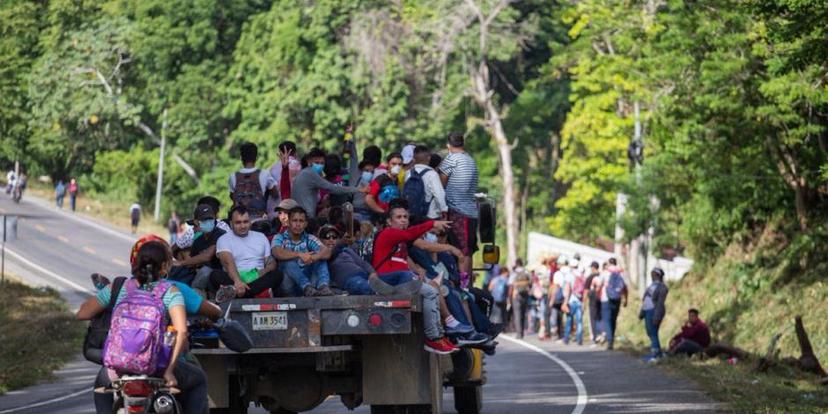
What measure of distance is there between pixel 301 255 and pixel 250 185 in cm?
304

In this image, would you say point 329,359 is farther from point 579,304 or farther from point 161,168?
point 161,168

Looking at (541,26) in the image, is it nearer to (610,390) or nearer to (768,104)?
(768,104)

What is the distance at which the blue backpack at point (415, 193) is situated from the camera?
59.2 feet

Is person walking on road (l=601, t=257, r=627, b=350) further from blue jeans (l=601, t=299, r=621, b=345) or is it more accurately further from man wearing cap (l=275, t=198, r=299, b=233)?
man wearing cap (l=275, t=198, r=299, b=233)

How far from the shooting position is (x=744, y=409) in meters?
19.6

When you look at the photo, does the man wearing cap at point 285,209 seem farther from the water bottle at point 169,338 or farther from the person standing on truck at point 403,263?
the water bottle at point 169,338

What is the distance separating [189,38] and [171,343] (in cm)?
7403

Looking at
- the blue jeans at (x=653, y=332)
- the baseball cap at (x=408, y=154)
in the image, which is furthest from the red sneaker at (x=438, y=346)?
the blue jeans at (x=653, y=332)

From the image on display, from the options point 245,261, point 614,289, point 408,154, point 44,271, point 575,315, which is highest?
point 408,154

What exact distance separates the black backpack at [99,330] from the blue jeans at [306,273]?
439 centimetres

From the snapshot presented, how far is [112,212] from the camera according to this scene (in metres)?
91.0

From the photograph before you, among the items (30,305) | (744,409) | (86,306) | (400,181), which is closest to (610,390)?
(744,409)

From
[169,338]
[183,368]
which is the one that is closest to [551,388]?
[183,368]

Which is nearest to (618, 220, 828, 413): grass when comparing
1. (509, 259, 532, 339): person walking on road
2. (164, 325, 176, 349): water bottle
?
(509, 259, 532, 339): person walking on road
